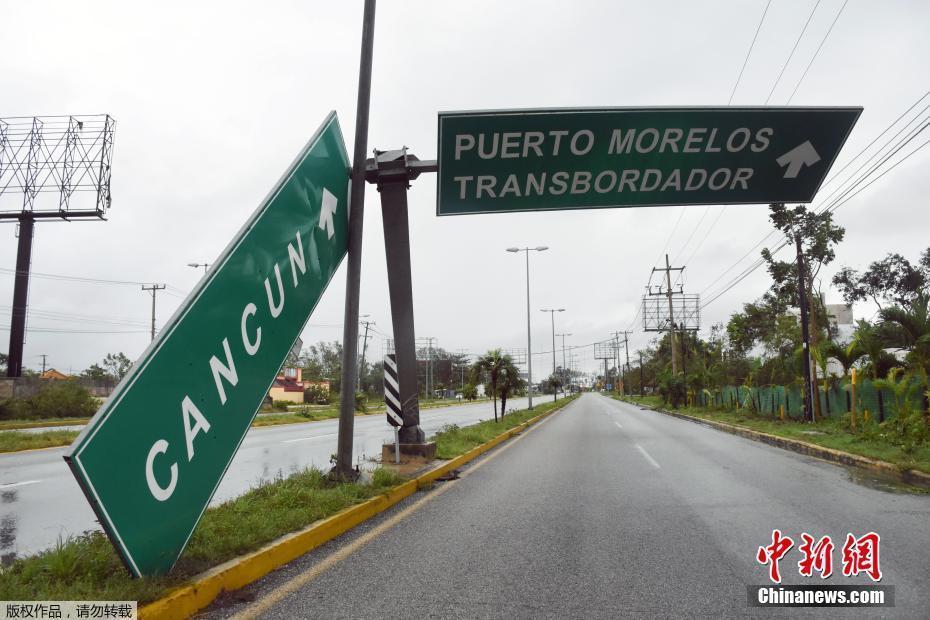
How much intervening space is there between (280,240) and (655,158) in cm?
505

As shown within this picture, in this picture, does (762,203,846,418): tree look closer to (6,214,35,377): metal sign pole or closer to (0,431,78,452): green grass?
(0,431,78,452): green grass

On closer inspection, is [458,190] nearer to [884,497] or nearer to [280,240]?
[280,240]

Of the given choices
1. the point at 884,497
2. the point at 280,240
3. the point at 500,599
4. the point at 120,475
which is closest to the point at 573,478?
the point at 884,497

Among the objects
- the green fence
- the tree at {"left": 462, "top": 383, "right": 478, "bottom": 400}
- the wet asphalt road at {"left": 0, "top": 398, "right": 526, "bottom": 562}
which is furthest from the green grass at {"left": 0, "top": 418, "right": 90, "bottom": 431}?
the green fence

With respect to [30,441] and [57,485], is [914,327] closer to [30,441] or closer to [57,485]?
[57,485]

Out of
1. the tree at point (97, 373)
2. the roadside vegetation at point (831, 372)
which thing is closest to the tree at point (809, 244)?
the roadside vegetation at point (831, 372)

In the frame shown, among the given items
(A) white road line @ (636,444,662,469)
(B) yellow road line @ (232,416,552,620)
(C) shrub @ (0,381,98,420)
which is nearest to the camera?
(B) yellow road line @ (232,416,552,620)

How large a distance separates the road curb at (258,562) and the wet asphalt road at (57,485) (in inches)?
66.5

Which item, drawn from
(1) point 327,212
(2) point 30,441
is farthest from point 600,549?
(2) point 30,441

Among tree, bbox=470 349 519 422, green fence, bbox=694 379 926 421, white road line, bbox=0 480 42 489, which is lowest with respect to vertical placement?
white road line, bbox=0 480 42 489

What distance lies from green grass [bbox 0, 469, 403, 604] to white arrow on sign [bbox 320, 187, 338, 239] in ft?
10.3

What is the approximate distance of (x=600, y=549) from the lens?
4984 millimetres

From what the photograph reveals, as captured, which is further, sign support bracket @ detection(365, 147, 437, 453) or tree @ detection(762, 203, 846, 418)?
tree @ detection(762, 203, 846, 418)

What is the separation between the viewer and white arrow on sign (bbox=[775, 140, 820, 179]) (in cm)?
755
